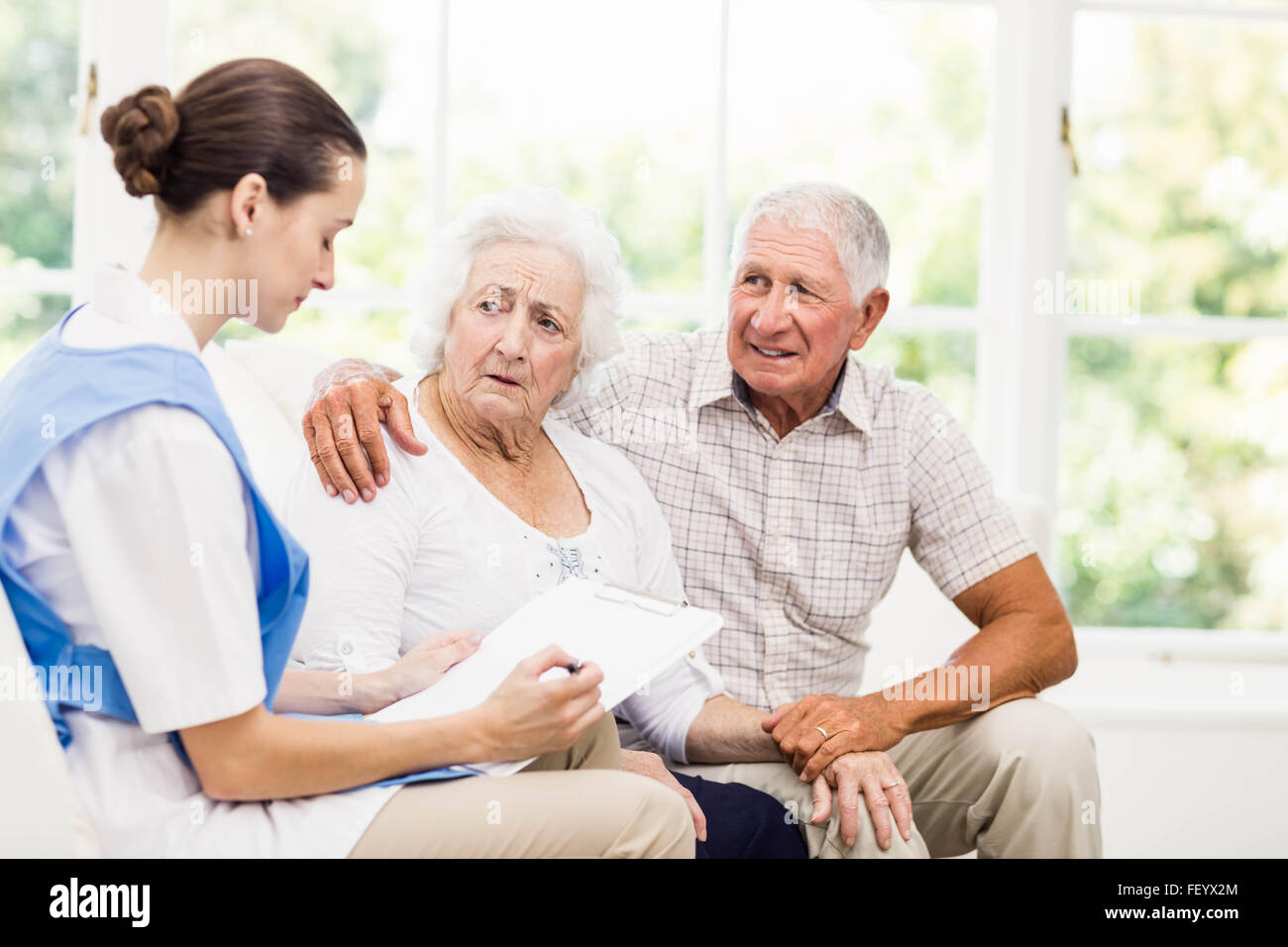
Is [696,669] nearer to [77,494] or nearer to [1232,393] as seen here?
[77,494]

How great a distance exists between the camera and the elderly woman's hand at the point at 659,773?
151 centimetres

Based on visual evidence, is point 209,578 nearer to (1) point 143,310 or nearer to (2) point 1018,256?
(1) point 143,310

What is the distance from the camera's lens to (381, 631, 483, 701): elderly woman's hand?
1.35 meters

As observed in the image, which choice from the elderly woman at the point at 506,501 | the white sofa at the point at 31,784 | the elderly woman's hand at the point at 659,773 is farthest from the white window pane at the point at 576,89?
the white sofa at the point at 31,784

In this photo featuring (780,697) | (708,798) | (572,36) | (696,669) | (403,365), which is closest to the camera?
(708,798)

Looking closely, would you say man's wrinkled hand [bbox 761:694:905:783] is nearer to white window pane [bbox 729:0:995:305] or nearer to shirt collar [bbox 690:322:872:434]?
Result: shirt collar [bbox 690:322:872:434]

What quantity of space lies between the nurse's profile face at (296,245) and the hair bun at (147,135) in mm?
107

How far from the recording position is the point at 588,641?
1.33 metres

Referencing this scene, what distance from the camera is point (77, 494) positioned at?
998 millimetres

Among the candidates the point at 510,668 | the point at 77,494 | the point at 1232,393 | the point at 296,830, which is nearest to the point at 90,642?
the point at 77,494

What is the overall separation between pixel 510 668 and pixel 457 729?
0.17 m

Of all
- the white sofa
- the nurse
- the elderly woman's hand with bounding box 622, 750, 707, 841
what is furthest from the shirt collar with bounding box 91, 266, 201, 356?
the elderly woman's hand with bounding box 622, 750, 707, 841

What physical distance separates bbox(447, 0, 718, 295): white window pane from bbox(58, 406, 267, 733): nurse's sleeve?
194 centimetres
